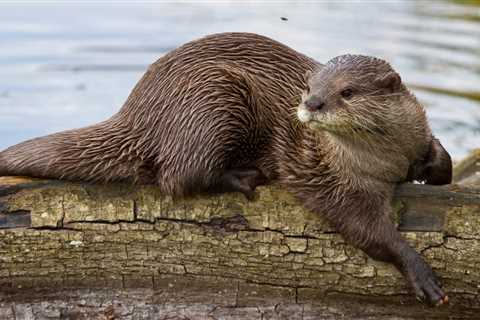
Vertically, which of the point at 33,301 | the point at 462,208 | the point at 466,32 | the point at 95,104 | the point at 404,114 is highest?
the point at 466,32

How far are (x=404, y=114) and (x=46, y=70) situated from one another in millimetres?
5901

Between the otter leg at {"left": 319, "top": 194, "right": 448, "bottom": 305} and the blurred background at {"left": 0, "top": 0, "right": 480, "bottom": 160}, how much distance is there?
3.71 meters

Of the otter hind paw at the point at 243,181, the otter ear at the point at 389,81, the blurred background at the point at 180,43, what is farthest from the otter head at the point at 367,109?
the blurred background at the point at 180,43

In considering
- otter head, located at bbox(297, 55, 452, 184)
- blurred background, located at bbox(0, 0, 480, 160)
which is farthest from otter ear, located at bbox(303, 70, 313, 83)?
blurred background, located at bbox(0, 0, 480, 160)

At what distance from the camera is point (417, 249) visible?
342 centimetres

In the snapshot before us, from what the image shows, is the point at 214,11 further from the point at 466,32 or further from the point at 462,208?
the point at 462,208

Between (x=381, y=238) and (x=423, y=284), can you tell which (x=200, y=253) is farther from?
(x=423, y=284)

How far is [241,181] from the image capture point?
3.55m

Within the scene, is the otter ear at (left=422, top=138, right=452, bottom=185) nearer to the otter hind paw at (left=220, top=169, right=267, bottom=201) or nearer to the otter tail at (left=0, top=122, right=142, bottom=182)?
the otter hind paw at (left=220, top=169, right=267, bottom=201)

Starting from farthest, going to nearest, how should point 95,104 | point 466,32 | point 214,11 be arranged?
point 214,11 → point 466,32 → point 95,104

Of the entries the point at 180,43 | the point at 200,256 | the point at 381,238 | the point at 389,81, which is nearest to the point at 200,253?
the point at 200,256

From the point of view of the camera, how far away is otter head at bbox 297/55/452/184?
10.6 ft

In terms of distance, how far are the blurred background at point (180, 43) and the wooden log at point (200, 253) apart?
3.33 metres

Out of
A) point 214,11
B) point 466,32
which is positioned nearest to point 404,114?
point 466,32
